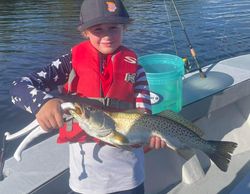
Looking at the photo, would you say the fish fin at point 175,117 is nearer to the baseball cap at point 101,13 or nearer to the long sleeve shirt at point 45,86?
the long sleeve shirt at point 45,86

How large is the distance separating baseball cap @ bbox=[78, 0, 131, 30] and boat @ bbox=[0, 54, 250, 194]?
132 cm

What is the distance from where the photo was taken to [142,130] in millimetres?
2502

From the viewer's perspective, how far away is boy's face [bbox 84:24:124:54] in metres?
2.53

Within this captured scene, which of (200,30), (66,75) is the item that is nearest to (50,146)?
(66,75)

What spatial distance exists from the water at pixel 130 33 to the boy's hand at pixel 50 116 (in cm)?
532

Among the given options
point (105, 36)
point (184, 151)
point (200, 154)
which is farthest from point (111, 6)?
point (200, 154)

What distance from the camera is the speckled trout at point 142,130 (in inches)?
90.0

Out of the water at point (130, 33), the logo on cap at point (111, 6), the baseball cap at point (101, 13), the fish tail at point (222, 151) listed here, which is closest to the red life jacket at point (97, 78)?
the baseball cap at point (101, 13)

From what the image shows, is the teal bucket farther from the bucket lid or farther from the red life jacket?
the red life jacket

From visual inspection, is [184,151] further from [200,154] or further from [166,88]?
[200,154]

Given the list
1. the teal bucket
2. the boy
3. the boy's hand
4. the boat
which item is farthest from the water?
the boy's hand

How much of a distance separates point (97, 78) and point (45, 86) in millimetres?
383

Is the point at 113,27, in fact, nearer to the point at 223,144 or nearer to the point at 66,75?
the point at 66,75

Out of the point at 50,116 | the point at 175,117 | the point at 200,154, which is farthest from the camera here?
the point at 200,154
